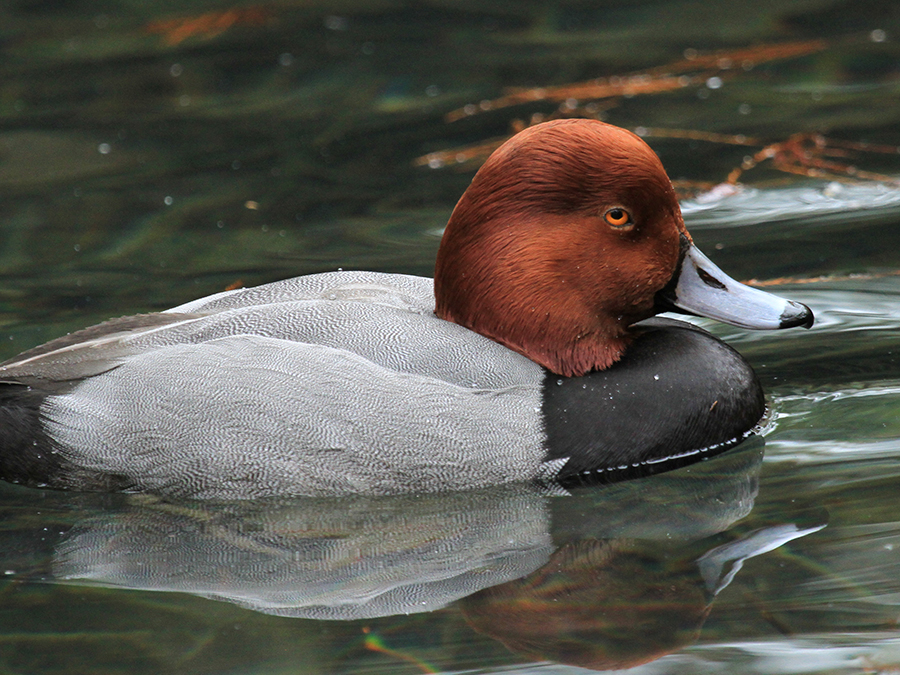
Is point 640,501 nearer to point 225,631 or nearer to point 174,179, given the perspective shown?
point 225,631

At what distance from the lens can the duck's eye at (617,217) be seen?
4.78 metres

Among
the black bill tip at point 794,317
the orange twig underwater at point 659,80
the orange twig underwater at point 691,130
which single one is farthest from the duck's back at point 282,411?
the orange twig underwater at point 659,80

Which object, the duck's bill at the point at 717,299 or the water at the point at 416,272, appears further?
the duck's bill at the point at 717,299

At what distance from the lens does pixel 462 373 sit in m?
4.66

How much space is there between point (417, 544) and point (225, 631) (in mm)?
818

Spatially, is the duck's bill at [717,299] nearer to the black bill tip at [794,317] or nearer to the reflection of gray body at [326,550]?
the black bill tip at [794,317]

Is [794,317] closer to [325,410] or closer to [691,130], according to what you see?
[325,410]

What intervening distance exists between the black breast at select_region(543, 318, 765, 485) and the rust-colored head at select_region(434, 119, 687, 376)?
15 centimetres

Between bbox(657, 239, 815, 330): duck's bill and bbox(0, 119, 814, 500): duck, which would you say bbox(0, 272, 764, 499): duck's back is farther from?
bbox(657, 239, 815, 330): duck's bill

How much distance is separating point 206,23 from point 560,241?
7.09m

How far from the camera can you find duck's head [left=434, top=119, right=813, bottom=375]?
185 inches

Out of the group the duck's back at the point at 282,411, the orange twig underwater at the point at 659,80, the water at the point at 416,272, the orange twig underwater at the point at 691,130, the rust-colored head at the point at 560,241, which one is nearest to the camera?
the water at the point at 416,272

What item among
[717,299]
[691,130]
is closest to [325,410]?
[717,299]

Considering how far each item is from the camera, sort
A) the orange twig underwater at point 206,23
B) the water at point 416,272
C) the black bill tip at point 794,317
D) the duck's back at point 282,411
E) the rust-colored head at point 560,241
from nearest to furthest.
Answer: the water at point 416,272, the duck's back at point 282,411, the rust-colored head at point 560,241, the black bill tip at point 794,317, the orange twig underwater at point 206,23
